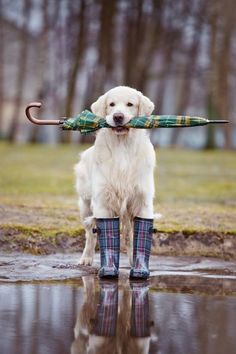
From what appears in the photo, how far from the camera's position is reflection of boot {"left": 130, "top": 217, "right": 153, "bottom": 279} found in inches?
360

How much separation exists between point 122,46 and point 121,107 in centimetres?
3720

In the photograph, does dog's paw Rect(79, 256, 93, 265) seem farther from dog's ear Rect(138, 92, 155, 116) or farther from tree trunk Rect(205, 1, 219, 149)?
tree trunk Rect(205, 1, 219, 149)

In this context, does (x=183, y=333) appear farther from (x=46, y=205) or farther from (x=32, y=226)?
(x=46, y=205)

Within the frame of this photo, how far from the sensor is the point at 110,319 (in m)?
7.32

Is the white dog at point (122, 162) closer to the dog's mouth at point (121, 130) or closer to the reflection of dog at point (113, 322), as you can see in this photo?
the dog's mouth at point (121, 130)

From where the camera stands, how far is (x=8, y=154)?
3397 centimetres

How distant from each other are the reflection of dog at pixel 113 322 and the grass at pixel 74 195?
3.04m

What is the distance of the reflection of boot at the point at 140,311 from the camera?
6.89 m

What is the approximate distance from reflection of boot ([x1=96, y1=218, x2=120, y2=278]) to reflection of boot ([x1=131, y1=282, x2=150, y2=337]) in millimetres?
331

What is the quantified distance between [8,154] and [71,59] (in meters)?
15.4

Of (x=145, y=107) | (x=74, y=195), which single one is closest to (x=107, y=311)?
(x=145, y=107)

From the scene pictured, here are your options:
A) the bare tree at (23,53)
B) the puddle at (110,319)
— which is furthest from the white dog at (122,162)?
the bare tree at (23,53)

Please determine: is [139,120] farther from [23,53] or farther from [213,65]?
[23,53]

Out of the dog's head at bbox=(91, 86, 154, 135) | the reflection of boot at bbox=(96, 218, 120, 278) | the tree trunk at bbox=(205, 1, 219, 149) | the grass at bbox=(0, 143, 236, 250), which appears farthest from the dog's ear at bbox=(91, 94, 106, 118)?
the tree trunk at bbox=(205, 1, 219, 149)
